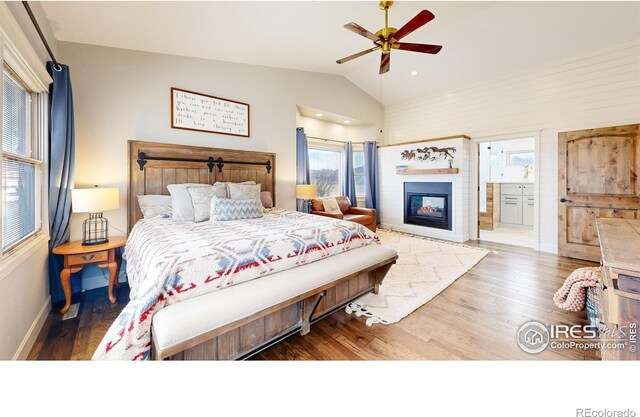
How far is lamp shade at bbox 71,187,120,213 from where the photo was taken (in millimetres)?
2414

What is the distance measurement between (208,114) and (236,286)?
2975 millimetres

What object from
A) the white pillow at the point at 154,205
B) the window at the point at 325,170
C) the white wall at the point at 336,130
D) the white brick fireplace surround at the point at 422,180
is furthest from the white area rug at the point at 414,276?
the white wall at the point at 336,130

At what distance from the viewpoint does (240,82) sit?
3.96 meters

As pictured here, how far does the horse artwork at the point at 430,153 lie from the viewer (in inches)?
200

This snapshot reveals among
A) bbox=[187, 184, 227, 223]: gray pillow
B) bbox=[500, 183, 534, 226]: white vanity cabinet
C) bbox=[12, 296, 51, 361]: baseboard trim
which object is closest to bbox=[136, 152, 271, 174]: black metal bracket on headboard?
bbox=[187, 184, 227, 223]: gray pillow

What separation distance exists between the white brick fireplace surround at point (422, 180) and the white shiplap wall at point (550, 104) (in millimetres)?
512

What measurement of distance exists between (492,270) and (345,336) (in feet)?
8.27

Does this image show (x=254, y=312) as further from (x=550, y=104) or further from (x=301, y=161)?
(x=550, y=104)

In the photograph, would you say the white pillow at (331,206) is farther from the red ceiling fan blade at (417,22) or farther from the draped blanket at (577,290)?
the draped blanket at (577,290)

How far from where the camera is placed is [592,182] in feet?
12.1

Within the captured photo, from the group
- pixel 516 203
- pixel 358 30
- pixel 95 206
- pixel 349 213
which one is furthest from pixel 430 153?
pixel 95 206

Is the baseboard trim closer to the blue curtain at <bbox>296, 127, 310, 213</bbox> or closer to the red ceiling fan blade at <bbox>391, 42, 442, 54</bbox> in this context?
the blue curtain at <bbox>296, 127, 310, 213</bbox>
